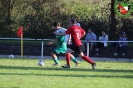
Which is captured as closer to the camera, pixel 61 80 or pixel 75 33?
pixel 61 80

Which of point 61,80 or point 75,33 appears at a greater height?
point 75,33

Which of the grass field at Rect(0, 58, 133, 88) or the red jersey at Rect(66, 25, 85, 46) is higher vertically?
the red jersey at Rect(66, 25, 85, 46)

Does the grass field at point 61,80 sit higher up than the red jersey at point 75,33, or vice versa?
the red jersey at point 75,33

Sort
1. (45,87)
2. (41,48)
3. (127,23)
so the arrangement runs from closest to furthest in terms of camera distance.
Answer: (45,87)
(41,48)
(127,23)

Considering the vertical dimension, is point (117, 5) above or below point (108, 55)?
above

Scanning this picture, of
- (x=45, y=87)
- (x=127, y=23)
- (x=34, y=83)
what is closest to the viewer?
(x=45, y=87)

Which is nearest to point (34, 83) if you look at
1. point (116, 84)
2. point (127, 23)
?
point (116, 84)

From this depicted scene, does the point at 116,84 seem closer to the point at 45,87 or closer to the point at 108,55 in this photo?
the point at 45,87

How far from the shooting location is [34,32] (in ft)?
133

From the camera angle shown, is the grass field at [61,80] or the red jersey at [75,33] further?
the red jersey at [75,33]

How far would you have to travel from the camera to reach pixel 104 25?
3969 cm

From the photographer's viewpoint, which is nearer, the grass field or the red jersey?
the grass field

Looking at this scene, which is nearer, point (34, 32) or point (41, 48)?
point (41, 48)

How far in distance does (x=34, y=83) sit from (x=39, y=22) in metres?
27.0
